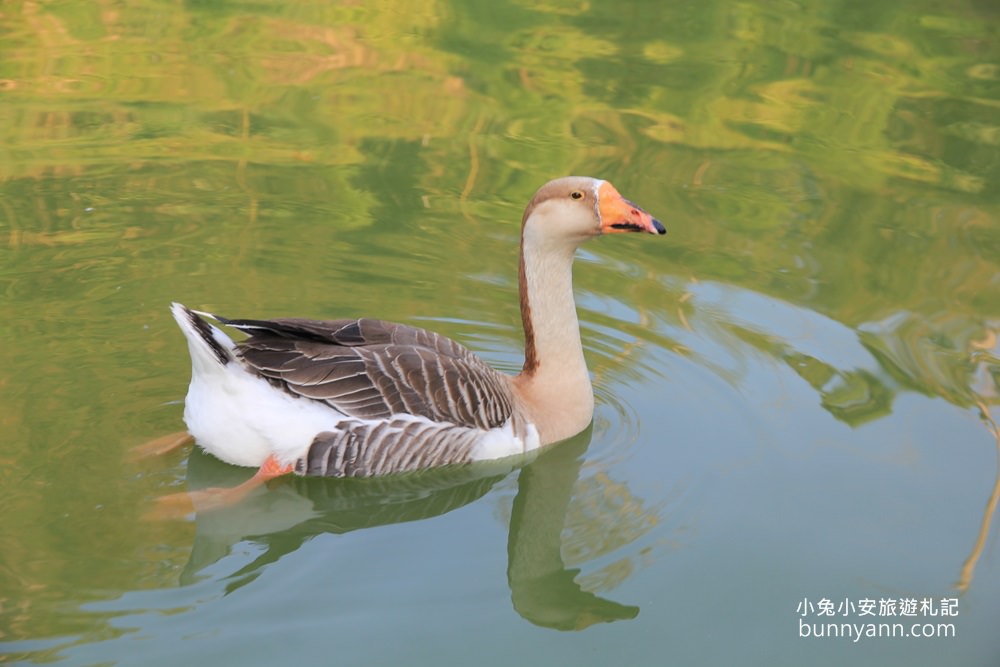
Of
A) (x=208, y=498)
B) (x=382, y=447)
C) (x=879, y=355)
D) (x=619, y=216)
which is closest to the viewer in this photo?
(x=208, y=498)

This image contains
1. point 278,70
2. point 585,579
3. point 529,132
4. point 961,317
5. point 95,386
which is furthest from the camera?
point 278,70

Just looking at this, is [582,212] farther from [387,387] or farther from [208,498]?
[208,498]

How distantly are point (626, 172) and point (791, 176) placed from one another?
126 centimetres

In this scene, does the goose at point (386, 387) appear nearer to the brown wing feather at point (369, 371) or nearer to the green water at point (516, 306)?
the brown wing feather at point (369, 371)

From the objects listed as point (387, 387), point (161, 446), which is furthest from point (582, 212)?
point (161, 446)


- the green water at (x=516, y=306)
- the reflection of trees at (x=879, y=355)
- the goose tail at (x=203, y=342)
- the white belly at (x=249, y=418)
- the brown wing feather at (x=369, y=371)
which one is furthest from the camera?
the reflection of trees at (x=879, y=355)

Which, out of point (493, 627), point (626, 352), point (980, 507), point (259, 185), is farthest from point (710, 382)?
point (259, 185)

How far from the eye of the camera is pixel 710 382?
22.1ft

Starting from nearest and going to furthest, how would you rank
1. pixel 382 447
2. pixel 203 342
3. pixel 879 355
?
pixel 203 342, pixel 382 447, pixel 879 355

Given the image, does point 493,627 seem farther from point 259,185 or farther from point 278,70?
point 278,70

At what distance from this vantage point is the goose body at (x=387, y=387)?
18.0 feet

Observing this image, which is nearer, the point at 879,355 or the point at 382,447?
the point at 382,447

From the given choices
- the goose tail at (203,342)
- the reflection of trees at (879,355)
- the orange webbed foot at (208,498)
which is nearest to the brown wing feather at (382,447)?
the orange webbed foot at (208,498)

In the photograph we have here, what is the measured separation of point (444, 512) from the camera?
5.57 m
